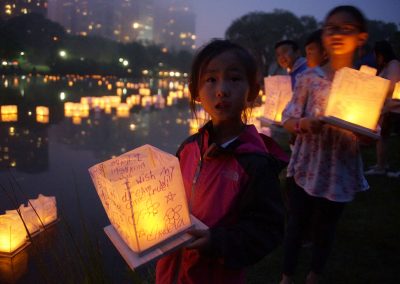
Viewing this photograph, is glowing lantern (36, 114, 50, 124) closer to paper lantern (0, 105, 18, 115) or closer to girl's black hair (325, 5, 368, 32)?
paper lantern (0, 105, 18, 115)

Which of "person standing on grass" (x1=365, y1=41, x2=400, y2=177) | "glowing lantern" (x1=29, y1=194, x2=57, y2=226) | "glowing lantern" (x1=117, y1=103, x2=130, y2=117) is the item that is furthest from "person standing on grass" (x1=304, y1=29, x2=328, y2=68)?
"glowing lantern" (x1=117, y1=103, x2=130, y2=117)

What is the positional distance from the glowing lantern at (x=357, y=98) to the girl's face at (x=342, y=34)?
26cm

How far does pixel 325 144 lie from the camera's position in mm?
2117

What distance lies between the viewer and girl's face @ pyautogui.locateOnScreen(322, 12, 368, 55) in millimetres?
2014

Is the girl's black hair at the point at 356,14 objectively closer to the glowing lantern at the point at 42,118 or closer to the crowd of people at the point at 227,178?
the crowd of people at the point at 227,178

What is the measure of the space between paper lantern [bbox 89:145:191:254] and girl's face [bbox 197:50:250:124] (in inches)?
11.4

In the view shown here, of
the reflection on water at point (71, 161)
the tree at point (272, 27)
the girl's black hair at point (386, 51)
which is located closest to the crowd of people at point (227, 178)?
the reflection on water at point (71, 161)

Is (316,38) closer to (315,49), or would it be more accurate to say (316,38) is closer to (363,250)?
(315,49)

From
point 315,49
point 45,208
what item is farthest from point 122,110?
point 315,49

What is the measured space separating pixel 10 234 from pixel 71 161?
2.69 meters

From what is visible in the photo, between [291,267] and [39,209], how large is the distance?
2454mm

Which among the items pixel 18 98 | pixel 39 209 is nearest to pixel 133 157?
pixel 39 209

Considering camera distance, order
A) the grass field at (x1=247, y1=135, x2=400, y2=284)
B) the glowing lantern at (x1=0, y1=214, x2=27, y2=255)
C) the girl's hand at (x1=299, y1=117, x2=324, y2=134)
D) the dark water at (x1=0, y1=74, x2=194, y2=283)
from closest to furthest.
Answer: the girl's hand at (x1=299, y1=117, x2=324, y2=134) → the dark water at (x1=0, y1=74, x2=194, y2=283) → the grass field at (x1=247, y1=135, x2=400, y2=284) → the glowing lantern at (x1=0, y1=214, x2=27, y2=255)

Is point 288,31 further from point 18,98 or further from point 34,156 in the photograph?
point 34,156
